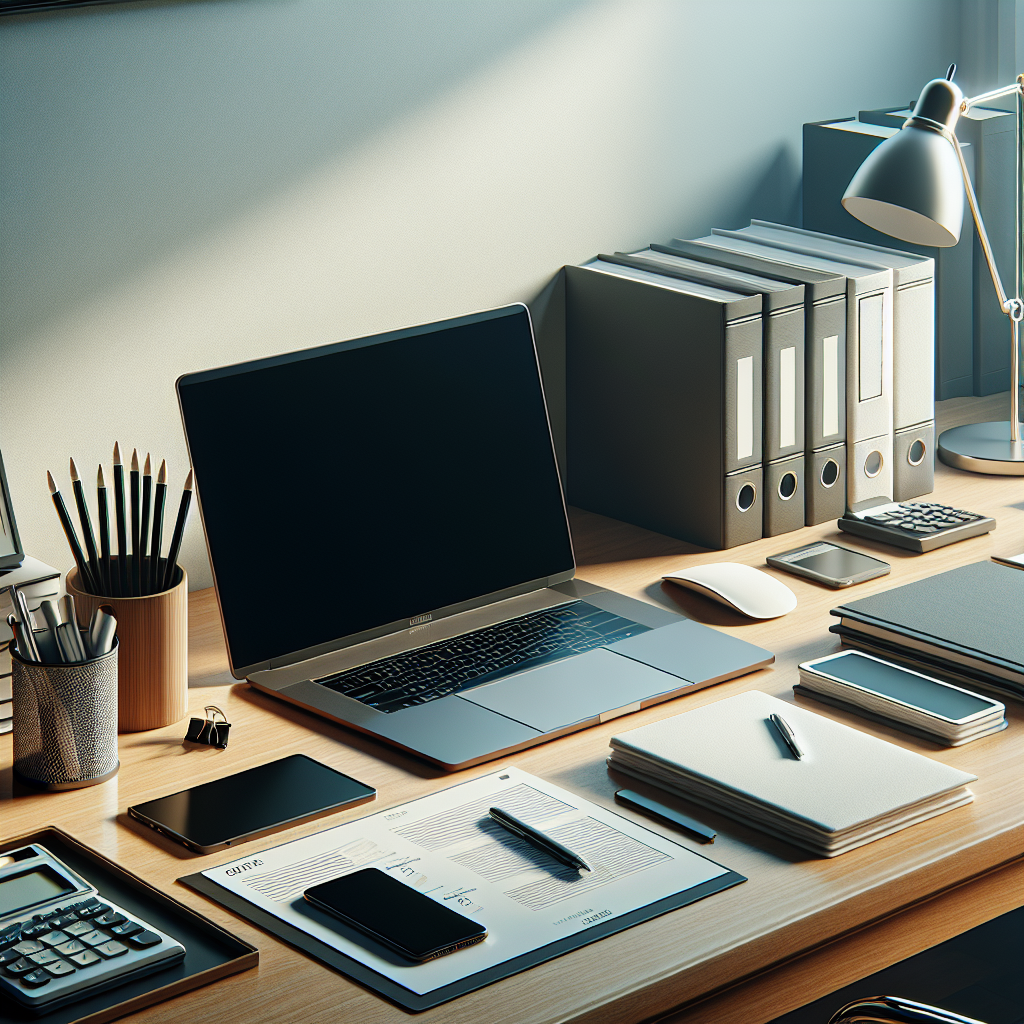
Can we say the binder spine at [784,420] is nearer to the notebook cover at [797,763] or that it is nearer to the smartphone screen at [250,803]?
the notebook cover at [797,763]

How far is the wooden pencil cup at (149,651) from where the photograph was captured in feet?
4.61

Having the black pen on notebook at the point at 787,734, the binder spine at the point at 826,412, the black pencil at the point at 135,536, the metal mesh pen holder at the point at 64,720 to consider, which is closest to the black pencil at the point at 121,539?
the black pencil at the point at 135,536

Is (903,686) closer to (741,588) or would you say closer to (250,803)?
(741,588)

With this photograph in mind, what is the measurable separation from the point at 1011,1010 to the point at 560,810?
A: 4.23ft

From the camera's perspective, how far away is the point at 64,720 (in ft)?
4.27

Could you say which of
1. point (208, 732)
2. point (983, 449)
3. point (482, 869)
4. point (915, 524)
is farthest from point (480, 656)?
point (983, 449)

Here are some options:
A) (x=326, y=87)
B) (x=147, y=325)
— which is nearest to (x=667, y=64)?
(x=326, y=87)

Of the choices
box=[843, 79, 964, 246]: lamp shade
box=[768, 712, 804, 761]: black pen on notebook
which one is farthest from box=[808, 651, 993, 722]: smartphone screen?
box=[843, 79, 964, 246]: lamp shade

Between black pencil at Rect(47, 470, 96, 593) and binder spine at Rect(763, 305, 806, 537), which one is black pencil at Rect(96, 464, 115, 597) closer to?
black pencil at Rect(47, 470, 96, 593)

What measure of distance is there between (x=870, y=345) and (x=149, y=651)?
994 mm

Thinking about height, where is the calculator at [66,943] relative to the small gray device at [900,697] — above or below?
below

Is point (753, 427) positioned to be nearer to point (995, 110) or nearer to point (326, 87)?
point (326, 87)

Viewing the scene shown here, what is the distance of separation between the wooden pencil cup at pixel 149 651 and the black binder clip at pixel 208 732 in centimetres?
4

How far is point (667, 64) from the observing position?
2.09 m
